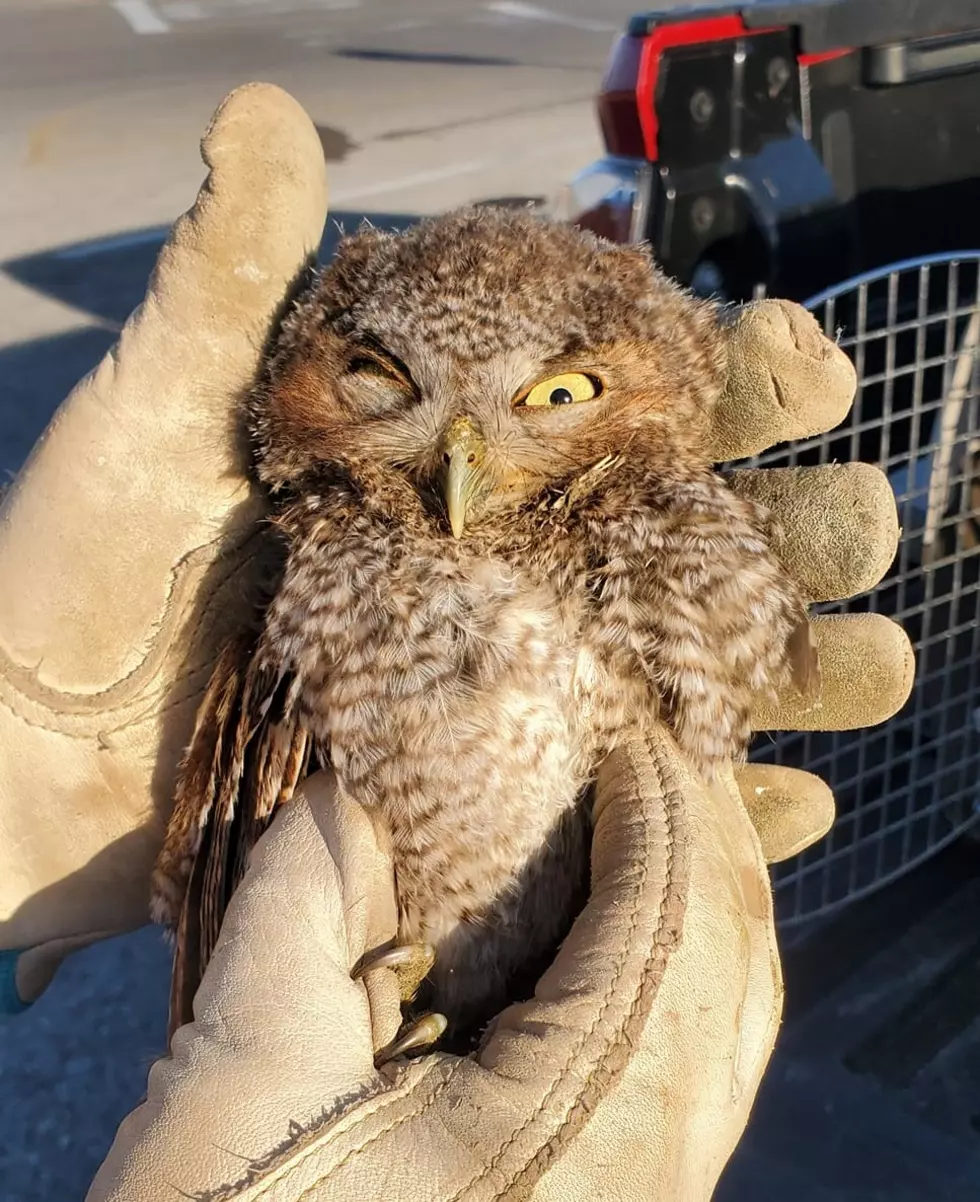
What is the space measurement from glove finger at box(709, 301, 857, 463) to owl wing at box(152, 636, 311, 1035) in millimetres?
955

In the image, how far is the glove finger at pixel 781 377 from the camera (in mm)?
1888

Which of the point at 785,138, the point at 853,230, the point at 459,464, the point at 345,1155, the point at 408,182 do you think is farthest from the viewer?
the point at 408,182

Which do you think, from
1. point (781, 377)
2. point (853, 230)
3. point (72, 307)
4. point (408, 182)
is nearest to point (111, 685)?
point (781, 377)

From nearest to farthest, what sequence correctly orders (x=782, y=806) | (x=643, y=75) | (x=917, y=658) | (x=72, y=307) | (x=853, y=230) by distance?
(x=782, y=806), (x=917, y=658), (x=643, y=75), (x=853, y=230), (x=72, y=307)

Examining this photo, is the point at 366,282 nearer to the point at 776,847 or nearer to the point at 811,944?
the point at 776,847

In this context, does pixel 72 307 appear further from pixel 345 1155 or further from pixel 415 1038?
pixel 345 1155

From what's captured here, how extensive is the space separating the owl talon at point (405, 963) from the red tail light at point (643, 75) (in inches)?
107

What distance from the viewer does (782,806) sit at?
223cm

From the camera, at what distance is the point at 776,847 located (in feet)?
7.40

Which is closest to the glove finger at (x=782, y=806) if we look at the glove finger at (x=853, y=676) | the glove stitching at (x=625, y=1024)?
the glove finger at (x=853, y=676)

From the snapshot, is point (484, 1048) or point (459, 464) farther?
point (459, 464)

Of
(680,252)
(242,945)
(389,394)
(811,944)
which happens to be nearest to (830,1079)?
(811,944)

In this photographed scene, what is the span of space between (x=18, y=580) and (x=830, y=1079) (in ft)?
7.96

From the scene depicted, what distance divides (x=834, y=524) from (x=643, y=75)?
2109 millimetres
